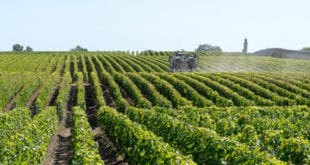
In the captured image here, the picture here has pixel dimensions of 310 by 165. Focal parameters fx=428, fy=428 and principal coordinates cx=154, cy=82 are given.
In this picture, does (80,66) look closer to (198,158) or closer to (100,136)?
(100,136)

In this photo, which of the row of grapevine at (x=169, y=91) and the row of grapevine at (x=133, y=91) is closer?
the row of grapevine at (x=133, y=91)

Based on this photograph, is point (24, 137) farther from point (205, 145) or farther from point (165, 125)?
point (205, 145)

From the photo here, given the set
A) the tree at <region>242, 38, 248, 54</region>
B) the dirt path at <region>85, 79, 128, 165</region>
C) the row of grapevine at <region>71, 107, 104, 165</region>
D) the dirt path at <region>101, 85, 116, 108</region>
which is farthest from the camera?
the tree at <region>242, 38, 248, 54</region>

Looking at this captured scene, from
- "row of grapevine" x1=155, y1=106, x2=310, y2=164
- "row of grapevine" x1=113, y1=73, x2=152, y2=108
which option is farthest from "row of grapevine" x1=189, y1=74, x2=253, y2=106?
"row of grapevine" x1=113, y1=73, x2=152, y2=108

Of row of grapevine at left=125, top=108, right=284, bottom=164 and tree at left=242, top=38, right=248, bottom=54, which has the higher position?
tree at left=242, top=38, right=248, bottom=54

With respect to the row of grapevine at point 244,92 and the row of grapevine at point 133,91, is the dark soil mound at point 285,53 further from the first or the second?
the row of grapevine at point 133,91

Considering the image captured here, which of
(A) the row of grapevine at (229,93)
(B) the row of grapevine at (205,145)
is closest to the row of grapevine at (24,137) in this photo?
(B) the row of grapevine at (205,145)

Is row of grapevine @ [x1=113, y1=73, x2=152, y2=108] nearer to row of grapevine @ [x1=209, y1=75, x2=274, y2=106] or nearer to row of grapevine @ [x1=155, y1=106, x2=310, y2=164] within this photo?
row of grapevine @ [x1=155, y1=106, x2=310, y2=164]

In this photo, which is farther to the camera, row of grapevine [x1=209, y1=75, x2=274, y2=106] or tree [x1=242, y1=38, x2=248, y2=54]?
tree [x1=242, y1=38, x2=248, y2=54]

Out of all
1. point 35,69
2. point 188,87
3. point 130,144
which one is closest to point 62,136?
point 130,144

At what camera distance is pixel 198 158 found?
14109mm

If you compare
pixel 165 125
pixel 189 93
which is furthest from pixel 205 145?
pixel 189 93

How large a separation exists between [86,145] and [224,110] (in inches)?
445

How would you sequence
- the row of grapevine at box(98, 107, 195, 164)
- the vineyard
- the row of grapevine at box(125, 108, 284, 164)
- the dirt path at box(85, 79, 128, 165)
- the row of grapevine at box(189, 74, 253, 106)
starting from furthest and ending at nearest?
1. the row of grapevine at box(189, 74, 253, 106)
2. the dirt path at box(85, 79, 128, 165)
3. the vineyard
4. the row of grapevine at box(98, 107, 195, 164)
5. the row of grapevine at box(125, 108, 284, 164)
